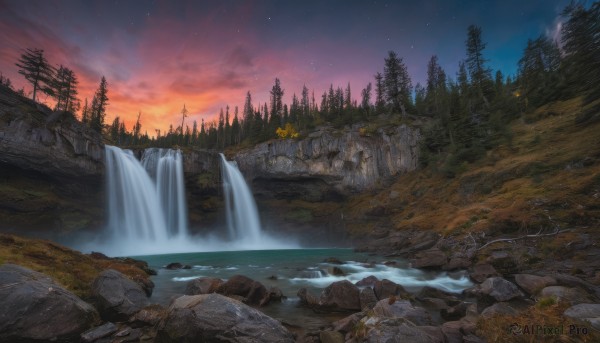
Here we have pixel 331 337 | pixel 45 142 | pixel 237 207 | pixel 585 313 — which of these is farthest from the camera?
pixel 237 207

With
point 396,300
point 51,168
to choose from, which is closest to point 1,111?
point 51,168

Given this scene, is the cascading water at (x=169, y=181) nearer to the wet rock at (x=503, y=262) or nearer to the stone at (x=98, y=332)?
the stone at (x=98, y=332)

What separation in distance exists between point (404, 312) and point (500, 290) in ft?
19.2

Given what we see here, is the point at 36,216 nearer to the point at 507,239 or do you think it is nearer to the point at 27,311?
the point at 27,311

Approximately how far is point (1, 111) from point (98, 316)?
3799cm

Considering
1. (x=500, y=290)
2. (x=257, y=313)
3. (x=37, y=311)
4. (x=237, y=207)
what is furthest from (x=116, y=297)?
(x=237, y=207)

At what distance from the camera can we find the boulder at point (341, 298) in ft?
35.8

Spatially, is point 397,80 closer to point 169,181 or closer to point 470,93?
point 470,93

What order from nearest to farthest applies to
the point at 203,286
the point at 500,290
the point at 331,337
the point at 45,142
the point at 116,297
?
the point at 331,337, the point at 116,297, the point at 500,290, the point at 203,286, the point at 45,142

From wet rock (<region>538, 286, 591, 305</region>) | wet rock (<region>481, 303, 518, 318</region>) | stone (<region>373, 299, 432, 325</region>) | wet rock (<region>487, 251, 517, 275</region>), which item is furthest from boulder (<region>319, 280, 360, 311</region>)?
wet rock (<region>487, 251, 517, 275</region>)

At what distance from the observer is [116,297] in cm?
950

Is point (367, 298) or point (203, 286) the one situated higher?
point (203, 286)

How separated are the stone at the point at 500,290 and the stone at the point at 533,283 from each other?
397 mm

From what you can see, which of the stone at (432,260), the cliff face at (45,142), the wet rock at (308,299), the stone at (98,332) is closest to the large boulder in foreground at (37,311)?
the stone at (98,332)
